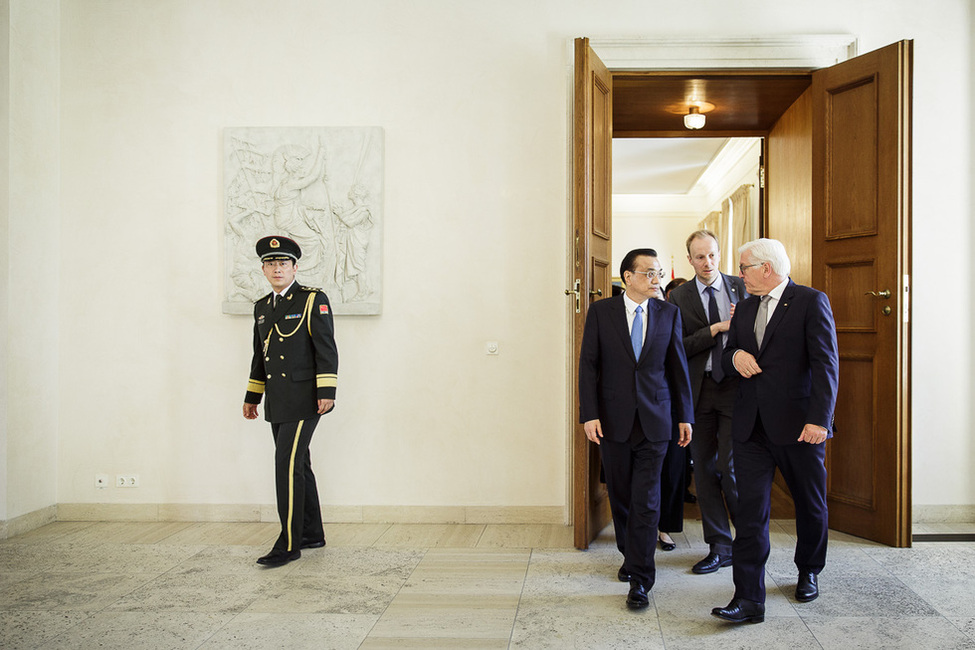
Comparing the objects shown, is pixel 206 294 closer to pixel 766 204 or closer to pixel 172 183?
pixel 172 183

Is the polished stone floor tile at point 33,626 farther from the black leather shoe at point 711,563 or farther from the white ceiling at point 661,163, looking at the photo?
the white ceiling at point 661,163

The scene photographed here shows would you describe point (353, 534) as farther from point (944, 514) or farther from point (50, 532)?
point (944, 514)

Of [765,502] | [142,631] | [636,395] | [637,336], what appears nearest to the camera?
[142,631]

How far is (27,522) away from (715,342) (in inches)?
161

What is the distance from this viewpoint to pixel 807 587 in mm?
3248

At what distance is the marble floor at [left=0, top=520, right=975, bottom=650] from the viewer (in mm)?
2871

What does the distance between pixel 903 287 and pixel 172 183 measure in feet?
14.2

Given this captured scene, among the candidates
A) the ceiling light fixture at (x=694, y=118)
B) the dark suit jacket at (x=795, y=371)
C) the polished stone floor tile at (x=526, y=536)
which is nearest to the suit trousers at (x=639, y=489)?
the dark suit jacket at (x=795, y=371)

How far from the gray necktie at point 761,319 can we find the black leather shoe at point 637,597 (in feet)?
3.68

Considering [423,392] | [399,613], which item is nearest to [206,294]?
[423,392]

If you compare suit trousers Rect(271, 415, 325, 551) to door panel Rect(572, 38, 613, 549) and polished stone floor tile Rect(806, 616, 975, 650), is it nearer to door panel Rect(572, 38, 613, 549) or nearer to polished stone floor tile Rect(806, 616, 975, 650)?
door panel Rect(572, 38, 613, 549)

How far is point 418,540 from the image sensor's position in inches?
170

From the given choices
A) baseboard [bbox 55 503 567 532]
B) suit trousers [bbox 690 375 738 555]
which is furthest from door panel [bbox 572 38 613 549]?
suit trousers [bbox 690 375 738 555]

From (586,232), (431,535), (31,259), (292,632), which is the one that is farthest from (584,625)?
(31,259)
